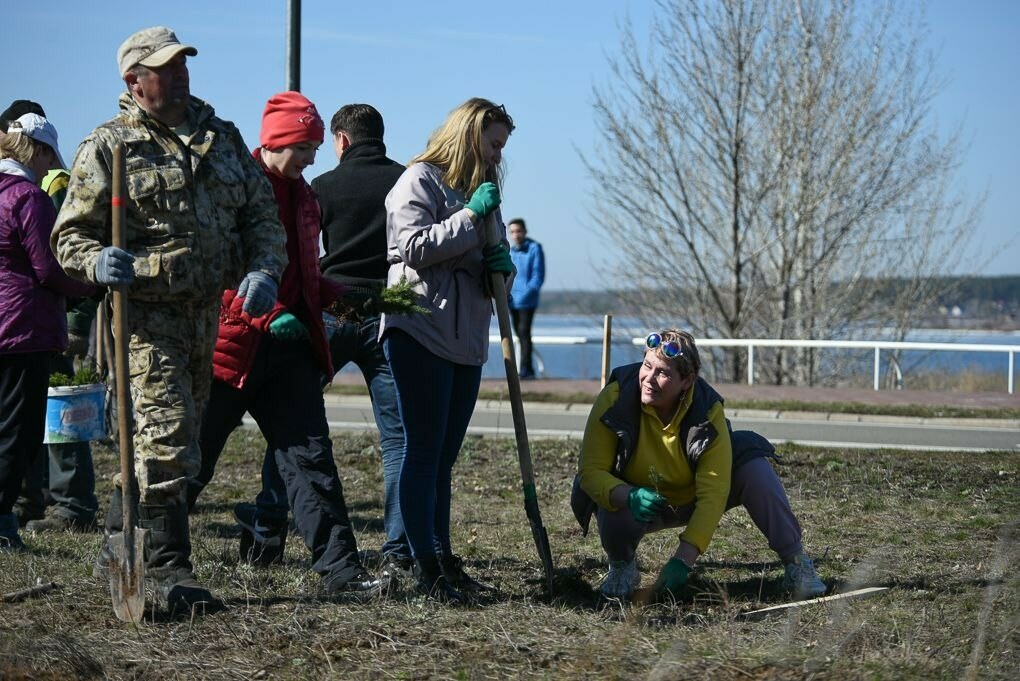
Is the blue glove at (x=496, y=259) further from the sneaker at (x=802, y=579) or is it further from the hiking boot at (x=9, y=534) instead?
the hiking boot at (x=9, y=534)

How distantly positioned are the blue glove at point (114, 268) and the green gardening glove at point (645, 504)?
6.67ft

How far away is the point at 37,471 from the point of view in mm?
6891

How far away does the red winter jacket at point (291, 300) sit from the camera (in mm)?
5117

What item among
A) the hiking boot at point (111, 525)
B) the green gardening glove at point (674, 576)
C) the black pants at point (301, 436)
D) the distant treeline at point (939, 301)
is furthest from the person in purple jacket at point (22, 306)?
the distant treeline at point (939, 301)

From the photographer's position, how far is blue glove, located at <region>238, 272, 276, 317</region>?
4520mm

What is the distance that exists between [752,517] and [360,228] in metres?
2.20

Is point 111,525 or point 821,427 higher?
point 111,525

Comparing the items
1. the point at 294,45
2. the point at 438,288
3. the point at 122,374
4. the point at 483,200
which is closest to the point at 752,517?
the point at 438,288

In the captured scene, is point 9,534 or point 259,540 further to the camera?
point 9,534

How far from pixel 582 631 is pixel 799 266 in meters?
18.1

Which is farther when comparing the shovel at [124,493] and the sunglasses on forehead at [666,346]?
the sunglasses on forehead at [666,346]

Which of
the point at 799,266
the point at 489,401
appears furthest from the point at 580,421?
the point at 799,266

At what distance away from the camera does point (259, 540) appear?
5.72 m

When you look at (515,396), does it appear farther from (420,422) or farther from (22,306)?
(22,306)
